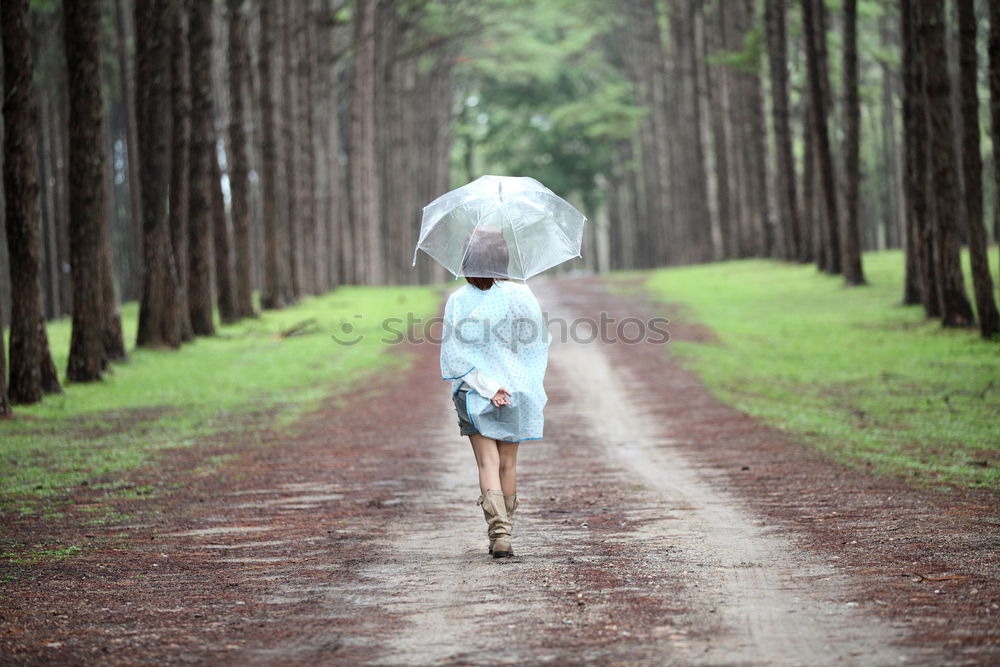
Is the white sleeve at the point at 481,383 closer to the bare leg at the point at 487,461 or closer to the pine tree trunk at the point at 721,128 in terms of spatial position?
the bare leg at the point at 487,461

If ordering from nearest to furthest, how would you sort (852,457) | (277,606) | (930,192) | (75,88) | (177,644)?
(177,644) < (277,606) < (852,457) < (75,88) < (930,192)

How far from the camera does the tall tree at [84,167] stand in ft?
55.4

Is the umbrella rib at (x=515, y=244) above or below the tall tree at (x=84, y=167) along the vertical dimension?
below

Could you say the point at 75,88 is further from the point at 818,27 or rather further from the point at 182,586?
the point at 818,27

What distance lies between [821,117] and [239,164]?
1447 centimetres

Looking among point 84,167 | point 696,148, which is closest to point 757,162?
point 696,148

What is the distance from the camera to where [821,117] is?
29.2 m

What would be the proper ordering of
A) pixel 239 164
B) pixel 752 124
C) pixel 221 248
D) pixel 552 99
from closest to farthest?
pixel 221 248, pixel 239 164, pixel 752 124, pixel 552 99

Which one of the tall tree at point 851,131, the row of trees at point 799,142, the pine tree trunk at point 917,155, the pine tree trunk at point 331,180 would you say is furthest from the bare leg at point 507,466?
the pine tree trunk at point 331,180

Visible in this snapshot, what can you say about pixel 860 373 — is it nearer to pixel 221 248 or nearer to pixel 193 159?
pixel 193 159

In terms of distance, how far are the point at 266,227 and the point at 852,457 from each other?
73.7 ft

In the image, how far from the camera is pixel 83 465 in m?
11.2

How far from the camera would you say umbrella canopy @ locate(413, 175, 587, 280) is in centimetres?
739

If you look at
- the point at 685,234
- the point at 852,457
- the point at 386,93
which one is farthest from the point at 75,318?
the point at 685,234
